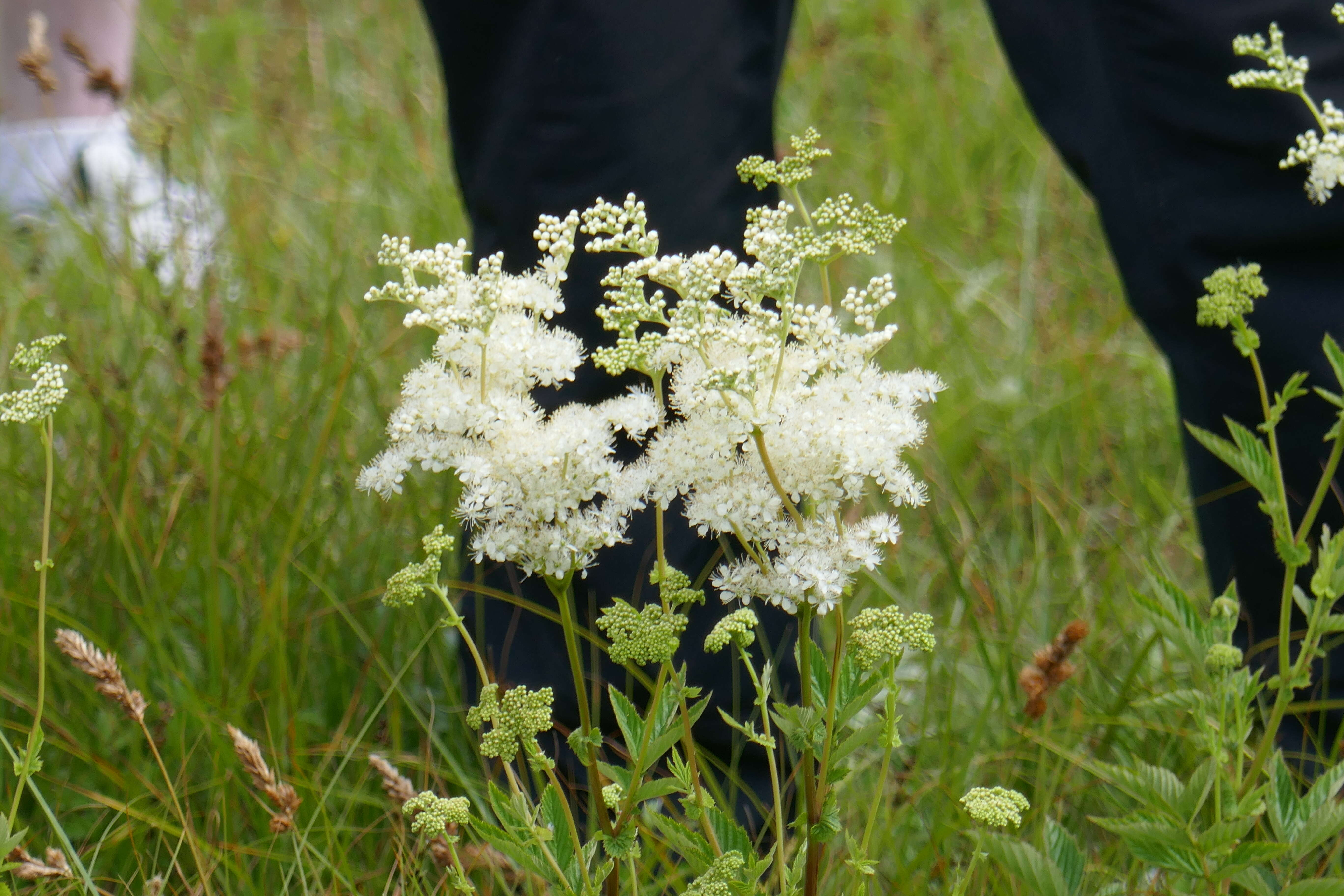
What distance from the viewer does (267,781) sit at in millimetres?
1137

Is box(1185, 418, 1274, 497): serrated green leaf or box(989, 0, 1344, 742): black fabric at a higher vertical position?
box(989, 0, 1344, 742): black fabric

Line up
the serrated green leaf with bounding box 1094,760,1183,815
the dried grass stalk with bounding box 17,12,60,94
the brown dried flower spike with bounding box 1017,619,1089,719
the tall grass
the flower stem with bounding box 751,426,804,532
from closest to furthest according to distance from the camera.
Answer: the flower stem with bounding box 751,426,804,532, the serrated green leaf with bounding box 1094,760,1183,815, the brown dried flower spike with bounding box 1017,619,1089,719, the tall grass, the dried grass stalk with bounding box 17,12,60,94

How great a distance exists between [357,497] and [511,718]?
4.78ft

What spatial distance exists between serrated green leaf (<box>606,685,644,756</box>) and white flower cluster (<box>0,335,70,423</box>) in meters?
0.49

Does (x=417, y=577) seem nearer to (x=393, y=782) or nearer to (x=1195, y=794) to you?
(x=393, y=782)

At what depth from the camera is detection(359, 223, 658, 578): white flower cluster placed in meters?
0.82

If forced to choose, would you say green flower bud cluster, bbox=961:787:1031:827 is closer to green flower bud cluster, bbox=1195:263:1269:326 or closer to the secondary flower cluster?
the secondary flower cluster

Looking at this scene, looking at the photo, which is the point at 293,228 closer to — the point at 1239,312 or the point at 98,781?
the point at 98,781

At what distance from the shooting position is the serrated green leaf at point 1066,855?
1111mm

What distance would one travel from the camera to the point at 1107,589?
1.94 m

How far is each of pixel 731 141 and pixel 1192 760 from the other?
101cm

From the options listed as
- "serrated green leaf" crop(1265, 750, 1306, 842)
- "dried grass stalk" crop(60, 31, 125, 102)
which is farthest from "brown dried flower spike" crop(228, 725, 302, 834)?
"dried grass stalk" crop(60, 31, 125, 102)

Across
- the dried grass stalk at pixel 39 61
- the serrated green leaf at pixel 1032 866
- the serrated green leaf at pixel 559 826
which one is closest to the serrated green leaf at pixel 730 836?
the serrated green leaf at pixel 559 826

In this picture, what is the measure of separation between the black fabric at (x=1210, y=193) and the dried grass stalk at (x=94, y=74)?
1664mm
